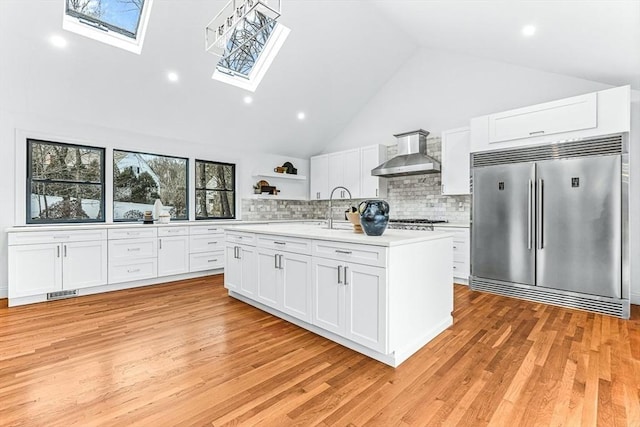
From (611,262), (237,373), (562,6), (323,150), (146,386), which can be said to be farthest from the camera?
(323,150)

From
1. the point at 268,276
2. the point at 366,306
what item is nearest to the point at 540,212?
the point at 366,306

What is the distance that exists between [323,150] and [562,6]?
16.4ft

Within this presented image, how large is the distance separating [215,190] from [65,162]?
225 centimetres

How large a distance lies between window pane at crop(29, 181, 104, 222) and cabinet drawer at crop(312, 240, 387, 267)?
3.80m

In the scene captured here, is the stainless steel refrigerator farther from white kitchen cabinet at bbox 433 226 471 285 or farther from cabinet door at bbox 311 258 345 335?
cabinet door at bbox 311 258 345 335

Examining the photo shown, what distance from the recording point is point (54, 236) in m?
3.75

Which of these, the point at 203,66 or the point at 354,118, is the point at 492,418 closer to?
the point at 203,66

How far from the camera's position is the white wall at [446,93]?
4.29 metres

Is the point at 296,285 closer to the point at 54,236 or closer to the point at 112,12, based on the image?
the point at 54,236

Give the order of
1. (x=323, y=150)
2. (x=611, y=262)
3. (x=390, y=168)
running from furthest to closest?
(x=323, y=150) → (x=390, y=168) → (x=611, y=262)

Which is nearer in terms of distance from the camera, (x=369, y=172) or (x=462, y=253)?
(x=462, y=253)

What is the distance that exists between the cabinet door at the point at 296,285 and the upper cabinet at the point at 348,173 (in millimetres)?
3383

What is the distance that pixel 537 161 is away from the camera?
3.66 meters

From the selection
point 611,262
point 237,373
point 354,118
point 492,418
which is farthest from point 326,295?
point 354,118
